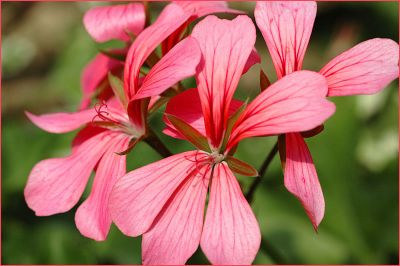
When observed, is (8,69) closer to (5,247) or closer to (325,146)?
(5,247)

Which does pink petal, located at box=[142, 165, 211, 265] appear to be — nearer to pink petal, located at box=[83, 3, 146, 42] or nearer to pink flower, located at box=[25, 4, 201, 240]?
pink flower, located at box=[25, 4, 201, 240]

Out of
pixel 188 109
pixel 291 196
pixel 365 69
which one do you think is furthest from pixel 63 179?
pixel 291 196

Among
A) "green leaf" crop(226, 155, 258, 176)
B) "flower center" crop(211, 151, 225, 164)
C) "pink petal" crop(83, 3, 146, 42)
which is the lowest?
"green leaf" crop(226, 155, 258, 176)

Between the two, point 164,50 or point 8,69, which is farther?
point 8,69

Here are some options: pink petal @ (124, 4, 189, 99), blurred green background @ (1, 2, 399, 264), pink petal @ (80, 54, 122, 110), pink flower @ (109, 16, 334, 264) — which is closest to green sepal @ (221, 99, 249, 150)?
pink flower @ (109, 16, 334, 264)

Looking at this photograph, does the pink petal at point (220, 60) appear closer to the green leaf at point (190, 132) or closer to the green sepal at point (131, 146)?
the green leaf at point (190, 132)

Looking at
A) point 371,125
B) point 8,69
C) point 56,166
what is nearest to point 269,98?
point 56,166

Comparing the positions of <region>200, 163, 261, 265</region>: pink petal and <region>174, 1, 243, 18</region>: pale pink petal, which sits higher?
<region>174, 1, 243, 18</region>: pale pink petal

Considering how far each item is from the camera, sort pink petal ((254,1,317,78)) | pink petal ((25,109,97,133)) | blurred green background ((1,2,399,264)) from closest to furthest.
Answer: pink petal ((254,1,317,78)) → pink petal ((25,109,97,133)) → blurred green background ((1,2,399,264))

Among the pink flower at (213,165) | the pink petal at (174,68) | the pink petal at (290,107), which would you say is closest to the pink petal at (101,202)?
the pink flower at (213,165)
